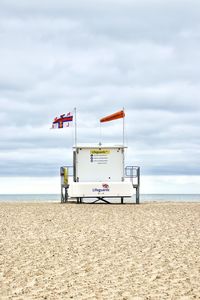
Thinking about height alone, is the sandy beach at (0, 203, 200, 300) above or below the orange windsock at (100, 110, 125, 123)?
below

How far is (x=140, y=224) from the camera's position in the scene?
1978cm

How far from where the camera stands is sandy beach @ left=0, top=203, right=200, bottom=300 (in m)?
9.07

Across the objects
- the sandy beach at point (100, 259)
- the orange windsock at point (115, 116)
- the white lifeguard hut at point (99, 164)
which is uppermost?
the orange windsock at point (115, 116)

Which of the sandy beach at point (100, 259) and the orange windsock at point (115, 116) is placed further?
the orange windsock at point (115, 116)

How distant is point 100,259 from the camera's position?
1216 cm

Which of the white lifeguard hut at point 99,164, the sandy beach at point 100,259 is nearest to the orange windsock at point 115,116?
the white lifeguard hut at point 99,164

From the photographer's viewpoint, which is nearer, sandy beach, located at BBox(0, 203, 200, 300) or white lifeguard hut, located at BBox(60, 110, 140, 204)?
sandy beach, located at BBox(0, 203, 200, 300)

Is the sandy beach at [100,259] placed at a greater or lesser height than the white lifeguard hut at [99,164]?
lesser

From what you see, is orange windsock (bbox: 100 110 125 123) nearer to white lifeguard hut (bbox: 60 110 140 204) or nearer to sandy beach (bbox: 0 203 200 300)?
white lifeguard hut (bbox: 60 110 140 204)

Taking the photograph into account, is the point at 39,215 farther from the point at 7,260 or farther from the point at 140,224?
the point at 7,260

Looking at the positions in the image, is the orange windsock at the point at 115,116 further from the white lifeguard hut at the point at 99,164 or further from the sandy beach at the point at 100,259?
the sandy beach at the point at 100,259

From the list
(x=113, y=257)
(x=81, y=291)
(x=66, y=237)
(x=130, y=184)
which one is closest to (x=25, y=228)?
(x=66, y=237)

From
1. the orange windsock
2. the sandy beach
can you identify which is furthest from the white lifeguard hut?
the sandy beach

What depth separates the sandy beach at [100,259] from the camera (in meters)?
9.07
